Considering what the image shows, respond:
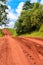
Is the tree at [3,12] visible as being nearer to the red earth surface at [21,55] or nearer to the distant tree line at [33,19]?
the distant tree line at [33,19]

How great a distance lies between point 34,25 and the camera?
143 ft

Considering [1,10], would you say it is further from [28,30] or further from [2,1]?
[28,30]

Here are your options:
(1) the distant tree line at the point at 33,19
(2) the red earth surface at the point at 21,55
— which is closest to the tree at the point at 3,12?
(1) the distant tree line at the point at 33,19

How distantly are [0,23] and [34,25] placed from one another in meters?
15.9

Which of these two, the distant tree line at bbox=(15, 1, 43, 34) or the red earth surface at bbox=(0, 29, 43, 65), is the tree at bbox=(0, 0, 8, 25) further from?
the red earth surface at bbox=(0, 29, 43, 65)

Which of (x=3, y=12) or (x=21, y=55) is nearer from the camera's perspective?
(x=21, y=55)

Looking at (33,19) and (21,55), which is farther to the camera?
(33,19)

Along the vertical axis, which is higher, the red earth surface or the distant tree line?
the red earth surface

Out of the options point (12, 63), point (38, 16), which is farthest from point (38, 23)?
point (12, 63)

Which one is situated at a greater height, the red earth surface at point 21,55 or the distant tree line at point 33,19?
the red earth surface at point 21,55

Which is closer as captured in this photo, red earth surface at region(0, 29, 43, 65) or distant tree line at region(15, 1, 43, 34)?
red earth surface at region(0, 29, 43, 65)

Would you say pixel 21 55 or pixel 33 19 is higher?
pixel 21 55

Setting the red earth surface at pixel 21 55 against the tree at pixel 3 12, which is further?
the tree at pixel 3 12

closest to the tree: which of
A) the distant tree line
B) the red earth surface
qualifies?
the distant tree line
